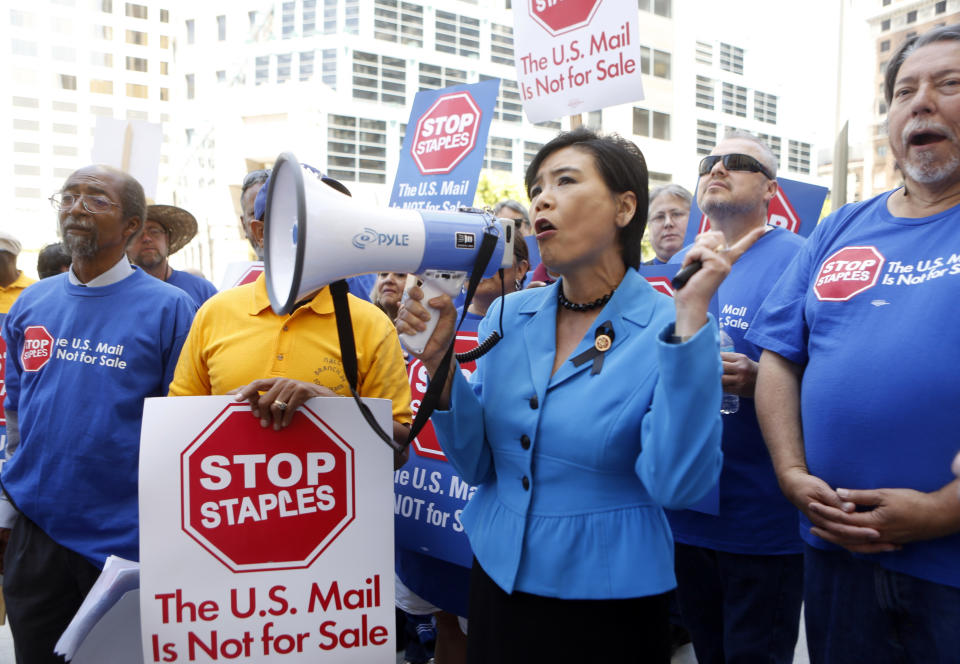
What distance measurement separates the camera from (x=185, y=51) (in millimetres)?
50594

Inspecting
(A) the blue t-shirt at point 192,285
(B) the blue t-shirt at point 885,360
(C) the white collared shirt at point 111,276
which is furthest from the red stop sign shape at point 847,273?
(A) the blue t-shirt at point 192,285

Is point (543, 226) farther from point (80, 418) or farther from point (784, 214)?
point (784, 214)

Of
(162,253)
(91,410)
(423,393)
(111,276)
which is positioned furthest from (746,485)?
(162,253)

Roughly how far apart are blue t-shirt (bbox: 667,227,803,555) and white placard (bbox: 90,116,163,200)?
4.64 meters

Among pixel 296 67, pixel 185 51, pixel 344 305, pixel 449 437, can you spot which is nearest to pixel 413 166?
pixel 344 305

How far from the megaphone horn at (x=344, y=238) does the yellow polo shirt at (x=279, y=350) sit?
0.50 metres

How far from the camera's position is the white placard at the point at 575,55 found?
3.72 meters

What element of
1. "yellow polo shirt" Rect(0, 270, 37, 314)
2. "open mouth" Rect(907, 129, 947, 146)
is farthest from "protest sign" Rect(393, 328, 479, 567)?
"yellow polo shirt" Rect(0, 270, 37, 314)

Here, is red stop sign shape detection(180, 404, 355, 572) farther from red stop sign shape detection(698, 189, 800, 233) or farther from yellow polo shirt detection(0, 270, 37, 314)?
yellow polo shirt detection(0, 270, 37, 314)

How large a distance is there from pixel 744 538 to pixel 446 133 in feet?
10.0

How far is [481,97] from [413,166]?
66 centimetres

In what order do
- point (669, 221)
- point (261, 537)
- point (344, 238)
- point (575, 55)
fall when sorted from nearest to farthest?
point (344, 238) → point (261, 537) → point (575, 55) → point (669, 221)

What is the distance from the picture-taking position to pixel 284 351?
223 cm

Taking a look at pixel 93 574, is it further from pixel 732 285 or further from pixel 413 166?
pixel 413 166
